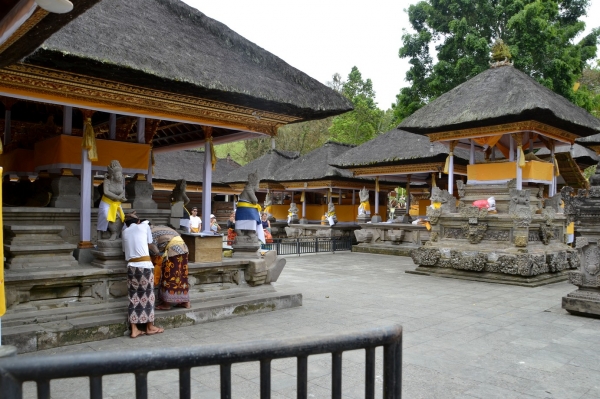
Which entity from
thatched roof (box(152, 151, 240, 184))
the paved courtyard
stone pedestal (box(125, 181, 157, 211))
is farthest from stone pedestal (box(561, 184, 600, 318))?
thatched roof (box(152, 151, 240, 184))

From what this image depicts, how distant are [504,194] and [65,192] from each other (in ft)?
35.5

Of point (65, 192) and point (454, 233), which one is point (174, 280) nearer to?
point (65, 192)

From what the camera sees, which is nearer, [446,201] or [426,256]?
[426,256]

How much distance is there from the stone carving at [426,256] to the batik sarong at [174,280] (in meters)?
8.11

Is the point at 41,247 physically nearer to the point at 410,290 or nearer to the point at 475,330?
the point at 475,330

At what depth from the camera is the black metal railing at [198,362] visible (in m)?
1.40

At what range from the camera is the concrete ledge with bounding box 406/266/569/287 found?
11.2m

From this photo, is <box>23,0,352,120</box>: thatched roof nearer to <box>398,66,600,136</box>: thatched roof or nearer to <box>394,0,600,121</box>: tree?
<box>398,66,600,136</box>: thatched roof

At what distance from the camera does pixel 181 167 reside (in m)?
27.9

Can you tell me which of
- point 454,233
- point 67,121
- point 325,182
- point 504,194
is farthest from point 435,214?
point 325,182

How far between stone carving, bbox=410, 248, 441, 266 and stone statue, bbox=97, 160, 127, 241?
349 inches

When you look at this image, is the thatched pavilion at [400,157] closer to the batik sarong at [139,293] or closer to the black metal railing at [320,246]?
the black metal railing at [320,246]

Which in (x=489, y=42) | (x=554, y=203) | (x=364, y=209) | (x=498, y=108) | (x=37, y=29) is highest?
(x=489, y=42)

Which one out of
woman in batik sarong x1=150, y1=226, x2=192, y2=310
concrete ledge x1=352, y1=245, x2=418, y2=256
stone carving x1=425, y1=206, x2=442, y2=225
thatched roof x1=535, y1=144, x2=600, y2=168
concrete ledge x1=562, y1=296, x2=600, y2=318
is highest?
thatched roof x1=535, y1=144, x2=600, y2=168
